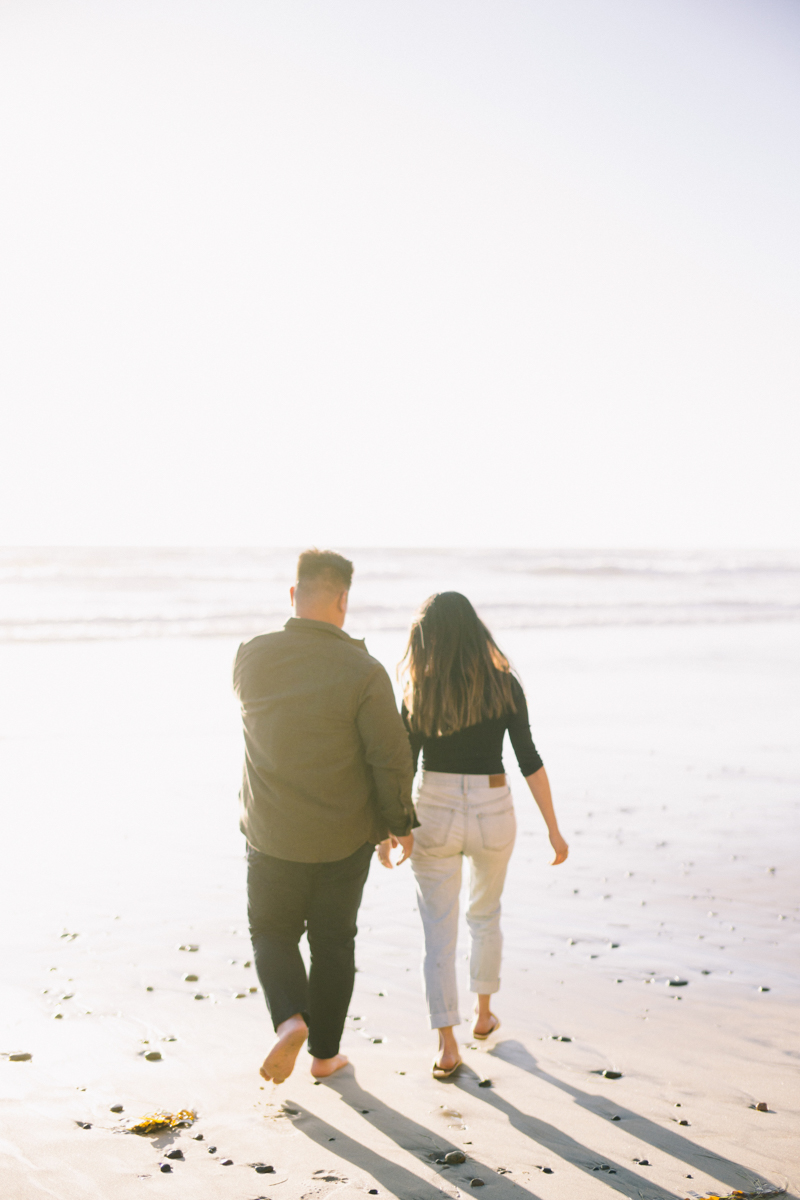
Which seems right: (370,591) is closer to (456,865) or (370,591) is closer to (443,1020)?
(456,865)

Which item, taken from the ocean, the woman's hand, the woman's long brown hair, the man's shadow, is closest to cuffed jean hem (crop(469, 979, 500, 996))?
the man's shadow

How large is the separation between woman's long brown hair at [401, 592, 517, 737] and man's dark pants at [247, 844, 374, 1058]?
1.84ft

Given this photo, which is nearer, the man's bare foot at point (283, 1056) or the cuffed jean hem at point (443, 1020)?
the man's bare foot at point (283, 1056)

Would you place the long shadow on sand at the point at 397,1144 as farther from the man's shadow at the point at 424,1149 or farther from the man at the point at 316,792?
the man at the point at 316,792

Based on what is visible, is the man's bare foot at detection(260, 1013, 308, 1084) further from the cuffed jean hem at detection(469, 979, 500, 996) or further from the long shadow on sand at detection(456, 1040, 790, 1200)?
the cuffed jean hem at detection(469, 979, 500, 996)

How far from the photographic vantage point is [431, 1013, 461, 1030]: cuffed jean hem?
3.49 meters

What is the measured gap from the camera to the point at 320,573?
136 inches

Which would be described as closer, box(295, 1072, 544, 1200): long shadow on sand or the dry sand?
box(295, 1072, 544, 1200): long shadow on sand

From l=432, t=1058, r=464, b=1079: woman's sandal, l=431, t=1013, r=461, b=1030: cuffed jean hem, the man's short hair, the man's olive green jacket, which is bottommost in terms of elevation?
l=432, t=1058, r=464, b=1079: woman's sandal

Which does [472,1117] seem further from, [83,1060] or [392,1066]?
[83,1060]

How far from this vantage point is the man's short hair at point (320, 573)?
3455mm

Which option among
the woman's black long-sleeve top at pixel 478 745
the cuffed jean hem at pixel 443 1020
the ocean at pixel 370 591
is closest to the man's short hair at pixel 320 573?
the woman's black long-sleeve top at pixel 478 745

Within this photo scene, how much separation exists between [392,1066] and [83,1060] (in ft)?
3.73

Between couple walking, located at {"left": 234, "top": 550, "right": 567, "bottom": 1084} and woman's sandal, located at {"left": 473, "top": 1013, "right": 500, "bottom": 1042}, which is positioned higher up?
couple walking, located at {"left": 234, "top": 550, "right": 567, "bottom": 1084}
